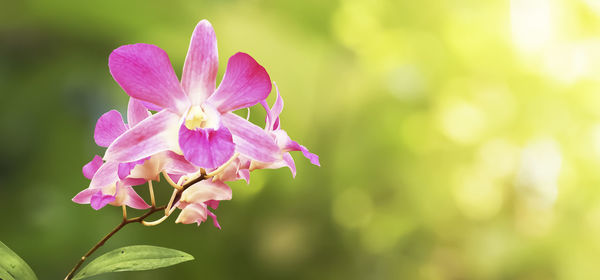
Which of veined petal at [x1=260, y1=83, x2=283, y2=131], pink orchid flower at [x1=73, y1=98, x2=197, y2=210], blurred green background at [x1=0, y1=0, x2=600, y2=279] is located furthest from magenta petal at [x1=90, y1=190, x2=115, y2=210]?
blurred green background at [x1=0, y1=0, x2=600, y2=279]

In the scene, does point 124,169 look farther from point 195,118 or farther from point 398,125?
point 398,125

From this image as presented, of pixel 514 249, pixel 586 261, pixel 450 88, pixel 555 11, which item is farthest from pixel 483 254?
pixel 555 11

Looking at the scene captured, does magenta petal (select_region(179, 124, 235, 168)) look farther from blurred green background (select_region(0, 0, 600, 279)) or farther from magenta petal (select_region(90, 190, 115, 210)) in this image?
blurred green background (select_region(0, 0, 600, 279))

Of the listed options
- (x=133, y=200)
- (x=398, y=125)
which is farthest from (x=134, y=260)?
(x=398, y=125)

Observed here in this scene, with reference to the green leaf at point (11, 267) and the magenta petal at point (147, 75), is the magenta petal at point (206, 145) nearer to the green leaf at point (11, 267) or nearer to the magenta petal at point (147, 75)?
the magenta petal at point (147, 75)

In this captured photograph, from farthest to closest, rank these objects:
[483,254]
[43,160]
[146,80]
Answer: [483,254] < [43,160] < [146,80]

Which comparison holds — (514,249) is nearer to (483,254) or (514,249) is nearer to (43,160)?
(483,254)
